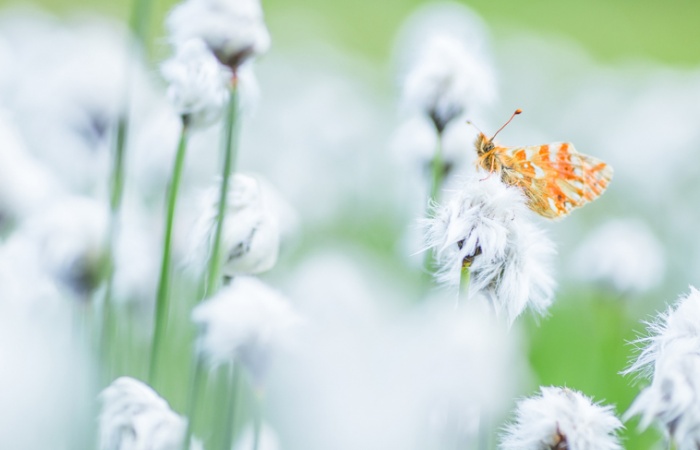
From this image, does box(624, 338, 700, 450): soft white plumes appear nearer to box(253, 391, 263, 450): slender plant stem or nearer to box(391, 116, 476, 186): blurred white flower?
box(253, 391, 263, 450): slender plant stem

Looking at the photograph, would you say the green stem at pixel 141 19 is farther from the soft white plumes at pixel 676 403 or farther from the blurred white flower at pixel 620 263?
the blurred white flower at pixel 620 263

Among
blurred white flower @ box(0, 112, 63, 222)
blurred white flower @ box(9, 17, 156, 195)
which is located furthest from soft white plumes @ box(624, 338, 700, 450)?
blurred white flower @ box(0, 112, 63, 222)

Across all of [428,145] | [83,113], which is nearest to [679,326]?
[428,145]

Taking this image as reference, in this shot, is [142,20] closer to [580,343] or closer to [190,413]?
[190,413]

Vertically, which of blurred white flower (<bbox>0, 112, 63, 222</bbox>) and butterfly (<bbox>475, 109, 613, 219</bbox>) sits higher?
butterfly (<bbox>475, 109, 613, 219</bbox>)

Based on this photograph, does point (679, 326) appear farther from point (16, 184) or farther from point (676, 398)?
point (16, 184)

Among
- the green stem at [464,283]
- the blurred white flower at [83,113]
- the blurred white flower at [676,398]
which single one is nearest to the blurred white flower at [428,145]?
the blurred white flower at [83,113]
